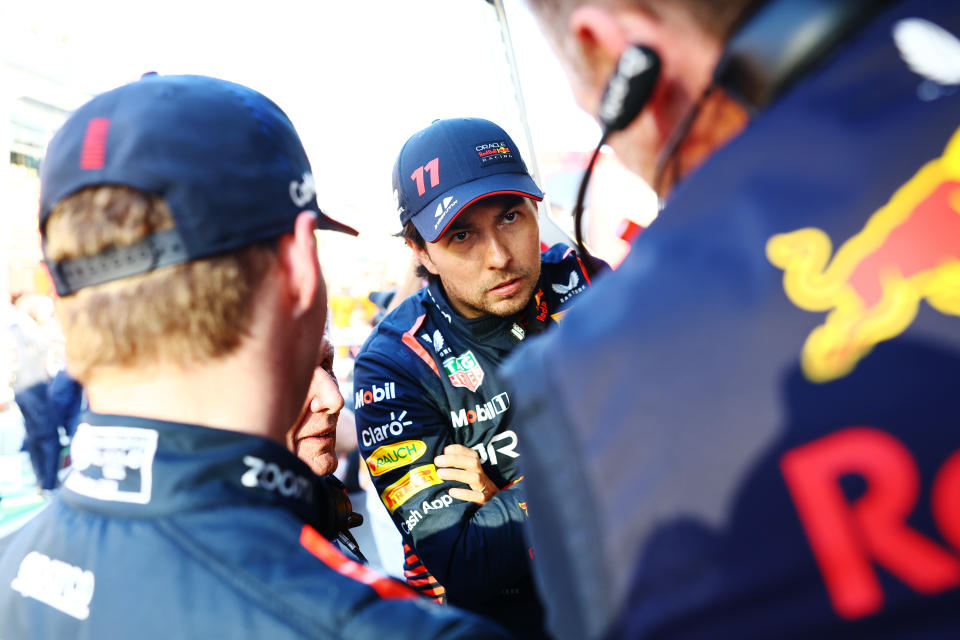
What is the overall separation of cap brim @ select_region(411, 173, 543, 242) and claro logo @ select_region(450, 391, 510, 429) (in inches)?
22.8

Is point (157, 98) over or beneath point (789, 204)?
over

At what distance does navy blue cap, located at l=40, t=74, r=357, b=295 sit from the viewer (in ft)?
2.85

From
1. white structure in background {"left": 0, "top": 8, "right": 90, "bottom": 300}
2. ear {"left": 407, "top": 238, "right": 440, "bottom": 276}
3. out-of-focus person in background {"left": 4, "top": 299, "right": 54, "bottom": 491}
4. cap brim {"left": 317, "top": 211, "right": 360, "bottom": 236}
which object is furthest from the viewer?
white structure in background {"left": 0, "top": 8, "right": 90, "bottom": 300}

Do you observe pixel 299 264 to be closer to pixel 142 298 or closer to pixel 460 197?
pixel 142 298

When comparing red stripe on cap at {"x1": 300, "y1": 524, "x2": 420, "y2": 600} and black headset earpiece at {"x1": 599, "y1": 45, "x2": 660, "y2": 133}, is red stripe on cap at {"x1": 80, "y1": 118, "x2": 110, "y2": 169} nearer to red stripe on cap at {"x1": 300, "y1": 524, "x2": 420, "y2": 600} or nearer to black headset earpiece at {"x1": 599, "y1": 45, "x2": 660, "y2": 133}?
red stripe on cap at {"x1": 300, "y1": 524, "x2": 420, "y2": 600}

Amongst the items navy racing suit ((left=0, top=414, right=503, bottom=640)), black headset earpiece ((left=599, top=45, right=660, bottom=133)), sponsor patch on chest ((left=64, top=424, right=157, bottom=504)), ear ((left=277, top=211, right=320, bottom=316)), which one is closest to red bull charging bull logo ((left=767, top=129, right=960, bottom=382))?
black headset earpiece ((left=599, top=45, right=660, bottom=133))

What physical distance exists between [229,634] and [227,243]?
1.65 ft

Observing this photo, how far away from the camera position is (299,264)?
0.99 m

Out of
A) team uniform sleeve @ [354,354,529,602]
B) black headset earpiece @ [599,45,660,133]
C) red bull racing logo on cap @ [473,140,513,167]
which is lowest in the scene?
team uniform sleeve @ [354,354,529,602]

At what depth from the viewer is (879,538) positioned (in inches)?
21.5

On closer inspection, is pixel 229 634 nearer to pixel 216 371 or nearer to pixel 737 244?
pixel 216 371

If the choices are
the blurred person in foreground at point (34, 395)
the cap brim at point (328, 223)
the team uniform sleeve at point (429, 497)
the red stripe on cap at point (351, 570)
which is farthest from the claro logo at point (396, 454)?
the blurred person in foreground at point (34, 395)

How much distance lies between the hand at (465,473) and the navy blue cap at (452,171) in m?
0.72

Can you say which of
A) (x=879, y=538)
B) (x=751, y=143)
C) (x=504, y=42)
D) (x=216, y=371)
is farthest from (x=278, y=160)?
(x=504, y=42)
